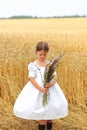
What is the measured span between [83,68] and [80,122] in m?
0.89

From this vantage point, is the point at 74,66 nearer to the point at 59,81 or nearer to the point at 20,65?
the point at 59,81

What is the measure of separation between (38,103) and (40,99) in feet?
0.14

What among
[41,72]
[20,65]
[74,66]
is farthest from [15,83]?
[41,72]

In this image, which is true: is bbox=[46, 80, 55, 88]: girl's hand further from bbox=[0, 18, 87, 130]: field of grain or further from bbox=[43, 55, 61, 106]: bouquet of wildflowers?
bbox=[0, 18, 87, 130]: field of grain

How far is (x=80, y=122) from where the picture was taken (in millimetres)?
4727

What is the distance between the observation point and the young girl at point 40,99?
404 centimetres

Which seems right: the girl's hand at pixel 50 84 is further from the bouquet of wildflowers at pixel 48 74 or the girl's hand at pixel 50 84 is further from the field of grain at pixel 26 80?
the field of grain at pixel 26 80

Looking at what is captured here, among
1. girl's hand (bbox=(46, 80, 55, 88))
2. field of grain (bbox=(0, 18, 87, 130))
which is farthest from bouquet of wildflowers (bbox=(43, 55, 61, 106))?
field of grain (bbox=(0, 18, 87, 130))

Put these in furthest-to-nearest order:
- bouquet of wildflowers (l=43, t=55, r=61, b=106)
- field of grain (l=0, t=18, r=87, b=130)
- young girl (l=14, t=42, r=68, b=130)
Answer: field of grain (l=0, t=18, r=87, b=130)
young girl (l=14, t=42, r=68, b=130)
bouquet of wildflowers (l=43, t=55, r=61, b=106)

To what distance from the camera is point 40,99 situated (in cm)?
406

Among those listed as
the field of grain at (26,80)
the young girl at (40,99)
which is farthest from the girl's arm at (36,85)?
the field of grain at (26,80)

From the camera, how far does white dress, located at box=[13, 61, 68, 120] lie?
4.05 m

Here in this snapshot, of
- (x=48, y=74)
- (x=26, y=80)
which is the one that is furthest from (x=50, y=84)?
(x=26, y=80)

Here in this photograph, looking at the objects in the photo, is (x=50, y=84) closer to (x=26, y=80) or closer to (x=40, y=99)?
(x=40, y=99)
